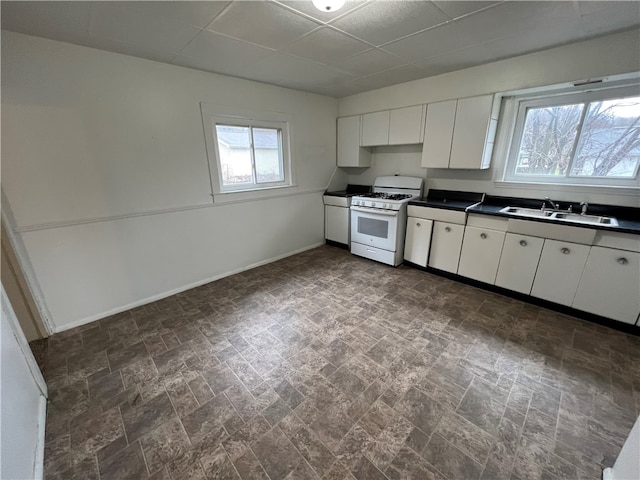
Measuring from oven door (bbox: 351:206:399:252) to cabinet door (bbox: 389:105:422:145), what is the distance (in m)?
1.05

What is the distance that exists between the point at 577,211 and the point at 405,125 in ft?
7.07

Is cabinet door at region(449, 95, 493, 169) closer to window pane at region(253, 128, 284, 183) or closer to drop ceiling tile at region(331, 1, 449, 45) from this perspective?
drop ceiling tile at region(331, 1, 449, 45)

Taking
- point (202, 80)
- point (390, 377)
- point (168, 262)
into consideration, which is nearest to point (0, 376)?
point (168, 262)

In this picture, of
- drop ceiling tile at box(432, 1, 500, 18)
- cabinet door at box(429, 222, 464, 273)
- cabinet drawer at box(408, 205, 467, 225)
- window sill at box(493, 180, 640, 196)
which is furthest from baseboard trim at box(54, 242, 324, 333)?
drop ceiling tile at box(432, 1, 500, 18)

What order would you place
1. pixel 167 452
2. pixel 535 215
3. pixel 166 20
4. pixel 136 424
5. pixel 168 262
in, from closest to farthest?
pixel 167 452 < pixel 136 424 < pixel 166 20 < pixel 535 215 < pixel 168 262

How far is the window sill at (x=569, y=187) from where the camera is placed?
2.39 metres

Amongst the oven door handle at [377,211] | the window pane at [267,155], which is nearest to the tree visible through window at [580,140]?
the oven door handle at [377,211]

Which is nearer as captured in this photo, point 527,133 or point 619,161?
point 619,161

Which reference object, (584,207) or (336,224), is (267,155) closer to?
(336,224)

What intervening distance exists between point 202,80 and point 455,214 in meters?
3.26

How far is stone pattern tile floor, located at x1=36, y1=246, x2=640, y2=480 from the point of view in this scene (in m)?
1.33

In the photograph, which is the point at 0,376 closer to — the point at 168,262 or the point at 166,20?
the point at 168,262

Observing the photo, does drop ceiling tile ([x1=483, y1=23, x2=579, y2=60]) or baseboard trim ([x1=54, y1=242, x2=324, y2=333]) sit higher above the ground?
drop ceiling tile ([x1=483, y1=23, x2=579, y2=60])

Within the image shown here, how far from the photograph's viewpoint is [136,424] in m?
1.53
